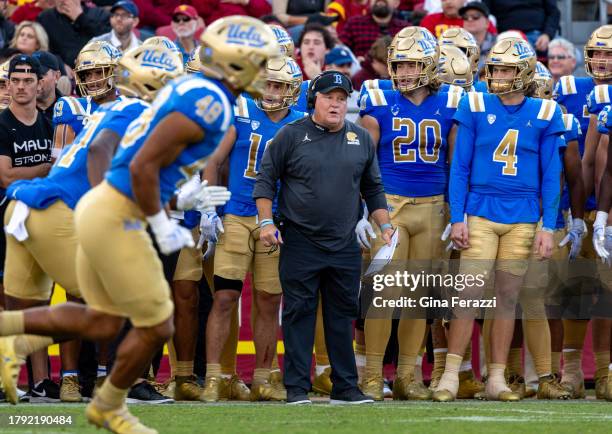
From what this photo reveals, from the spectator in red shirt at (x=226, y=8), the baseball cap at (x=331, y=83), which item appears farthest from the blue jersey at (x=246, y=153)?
the spectator in red shirt at (x=226, y=8)

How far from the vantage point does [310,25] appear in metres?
12.0

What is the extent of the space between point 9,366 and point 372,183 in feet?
9.32

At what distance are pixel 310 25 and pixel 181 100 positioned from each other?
6.34 m

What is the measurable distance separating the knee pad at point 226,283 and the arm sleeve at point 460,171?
1.46 meters

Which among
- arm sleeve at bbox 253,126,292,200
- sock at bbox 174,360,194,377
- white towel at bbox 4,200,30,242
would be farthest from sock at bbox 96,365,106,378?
white towel at bbox 4,200,30,242

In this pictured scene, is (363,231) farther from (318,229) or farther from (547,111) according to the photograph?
(547,111)

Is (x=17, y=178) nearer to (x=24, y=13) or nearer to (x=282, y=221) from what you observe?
(x=282, y=221)

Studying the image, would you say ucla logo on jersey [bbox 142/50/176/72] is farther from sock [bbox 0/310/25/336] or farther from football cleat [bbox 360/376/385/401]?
football cleat [bbox 360/376/385/401]

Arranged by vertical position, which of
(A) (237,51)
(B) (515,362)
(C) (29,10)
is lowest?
(B) (515,362)

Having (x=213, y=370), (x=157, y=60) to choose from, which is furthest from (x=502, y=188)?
(x=157, y=60)

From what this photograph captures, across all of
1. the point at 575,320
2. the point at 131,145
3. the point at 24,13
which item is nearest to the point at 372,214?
the point at 575,320

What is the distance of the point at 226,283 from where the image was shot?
8828mm

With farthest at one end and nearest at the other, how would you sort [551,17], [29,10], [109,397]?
[551,17], [29,10], [109,397]

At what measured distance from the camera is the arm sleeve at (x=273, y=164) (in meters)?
8.22
